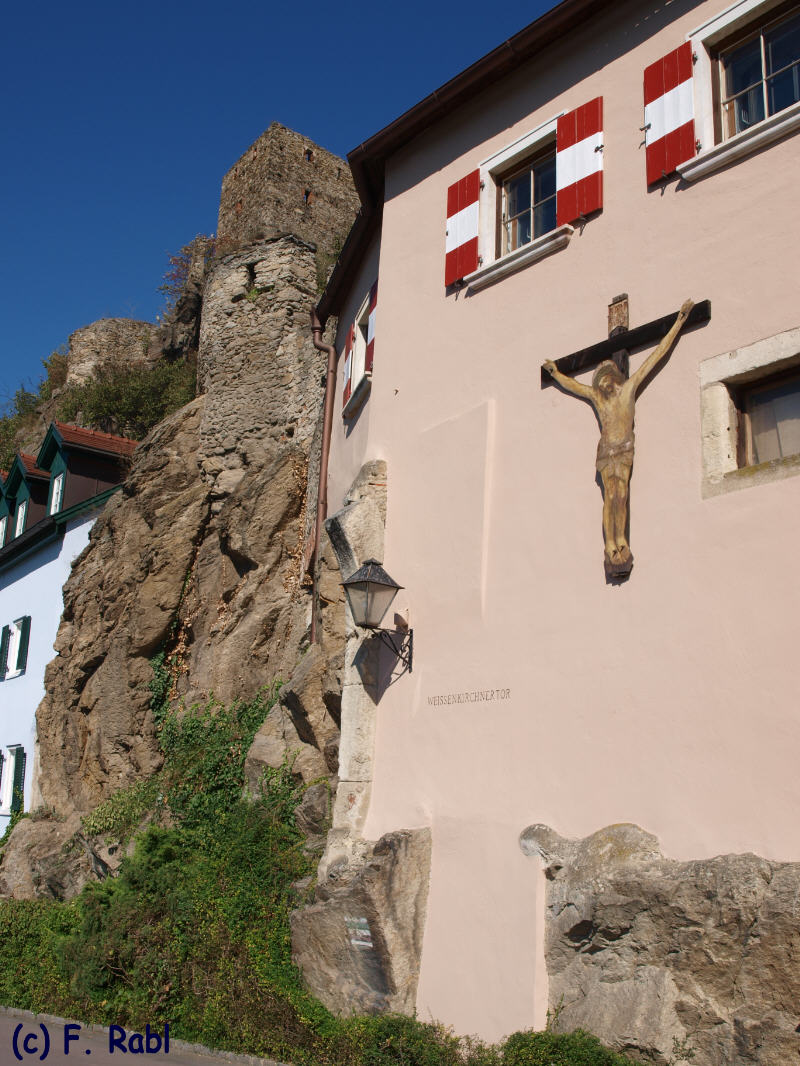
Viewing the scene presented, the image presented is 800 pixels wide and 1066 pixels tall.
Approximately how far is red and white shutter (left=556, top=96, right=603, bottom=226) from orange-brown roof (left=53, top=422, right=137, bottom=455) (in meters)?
14.4

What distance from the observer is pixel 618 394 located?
710 centimetres

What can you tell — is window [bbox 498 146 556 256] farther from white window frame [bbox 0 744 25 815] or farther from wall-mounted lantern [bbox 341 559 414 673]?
white window frame [bbox 0 744 25 815]

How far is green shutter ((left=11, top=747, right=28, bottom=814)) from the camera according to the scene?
1847 cm

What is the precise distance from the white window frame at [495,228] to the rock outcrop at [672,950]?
4.64m

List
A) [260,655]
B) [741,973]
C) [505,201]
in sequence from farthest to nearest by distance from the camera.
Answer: [260,655] → [505,201] → [741,973]

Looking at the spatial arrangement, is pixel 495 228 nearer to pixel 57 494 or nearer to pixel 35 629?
pixel 35 629

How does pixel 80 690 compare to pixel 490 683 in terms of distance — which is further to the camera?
pixel 80 690

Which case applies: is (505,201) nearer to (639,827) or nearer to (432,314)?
(432,314)

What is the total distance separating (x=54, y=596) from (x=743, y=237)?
1584 cm

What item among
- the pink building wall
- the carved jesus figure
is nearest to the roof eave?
the pink building wall

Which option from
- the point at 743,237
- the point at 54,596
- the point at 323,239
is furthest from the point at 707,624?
the point at 54,596

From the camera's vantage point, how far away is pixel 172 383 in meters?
22.6

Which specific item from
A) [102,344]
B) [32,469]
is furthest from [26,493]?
[102,344]

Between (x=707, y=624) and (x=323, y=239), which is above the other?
(x=323, y=239)
